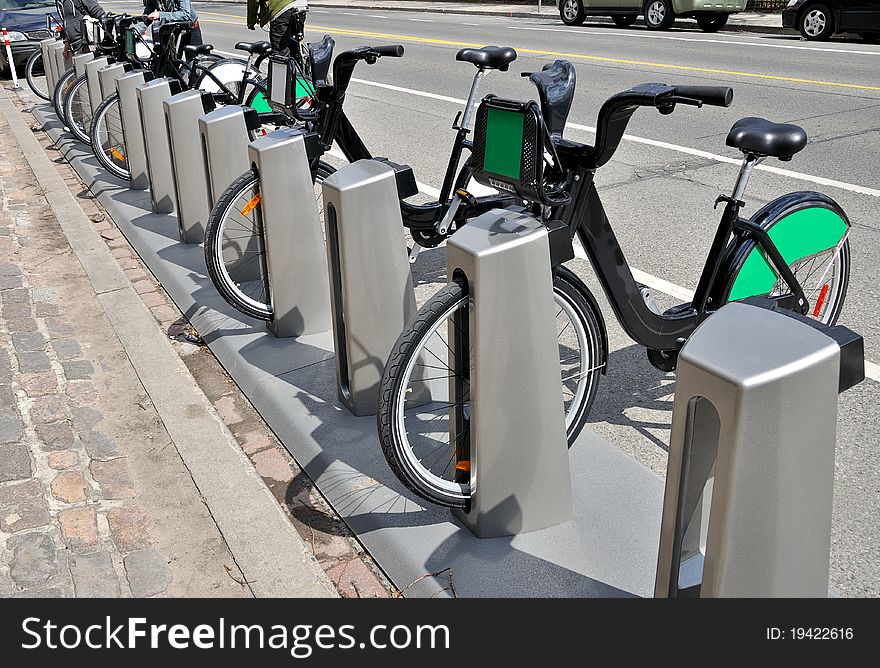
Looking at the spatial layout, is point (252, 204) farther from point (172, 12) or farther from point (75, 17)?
point (75, 17)

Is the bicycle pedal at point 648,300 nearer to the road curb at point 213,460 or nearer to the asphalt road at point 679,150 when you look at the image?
the asphalt road at point 679,150

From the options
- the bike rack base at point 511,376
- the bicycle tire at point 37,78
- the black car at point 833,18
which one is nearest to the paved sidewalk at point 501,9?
the black car at point 833,18

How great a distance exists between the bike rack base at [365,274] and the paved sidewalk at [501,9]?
1782cm

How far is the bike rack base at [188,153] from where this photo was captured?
590 centimetres

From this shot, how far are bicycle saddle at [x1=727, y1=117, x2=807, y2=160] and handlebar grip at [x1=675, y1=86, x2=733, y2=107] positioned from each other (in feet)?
1.44

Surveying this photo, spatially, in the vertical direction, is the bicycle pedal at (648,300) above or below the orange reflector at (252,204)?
below

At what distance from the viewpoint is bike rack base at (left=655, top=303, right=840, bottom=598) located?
1.97 meters

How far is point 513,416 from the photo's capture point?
295 centimetres

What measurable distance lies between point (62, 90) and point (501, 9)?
62.2 feet

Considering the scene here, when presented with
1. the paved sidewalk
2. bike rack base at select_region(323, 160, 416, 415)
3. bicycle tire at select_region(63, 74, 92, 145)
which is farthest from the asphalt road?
bicycle tire at select_region(63, 74, 92, 145)

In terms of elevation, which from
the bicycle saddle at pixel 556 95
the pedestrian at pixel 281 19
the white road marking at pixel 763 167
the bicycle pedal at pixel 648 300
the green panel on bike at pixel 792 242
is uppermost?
the pedestrian at pixel 281 19

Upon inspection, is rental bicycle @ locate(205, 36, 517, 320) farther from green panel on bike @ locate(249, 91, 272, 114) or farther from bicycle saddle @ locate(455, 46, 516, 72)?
green panel on bike @ locate(249, 91, 272, 114)
